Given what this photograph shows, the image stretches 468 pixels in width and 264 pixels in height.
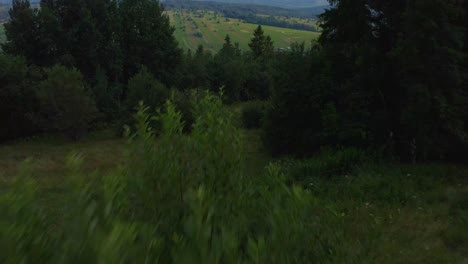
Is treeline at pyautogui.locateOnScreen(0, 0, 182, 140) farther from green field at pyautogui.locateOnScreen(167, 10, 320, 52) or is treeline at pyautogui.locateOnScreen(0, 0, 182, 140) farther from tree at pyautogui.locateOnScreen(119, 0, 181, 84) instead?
green field at pyautogui.locateOnScreen(167, 10, 320, 52)

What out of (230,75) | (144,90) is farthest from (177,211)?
(230,75)

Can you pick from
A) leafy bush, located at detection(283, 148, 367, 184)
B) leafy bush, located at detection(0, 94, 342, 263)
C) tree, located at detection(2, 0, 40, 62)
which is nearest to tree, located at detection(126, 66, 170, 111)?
tree, located at detection(2, 0, 40, 62)

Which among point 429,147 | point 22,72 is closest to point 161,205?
point 429,147

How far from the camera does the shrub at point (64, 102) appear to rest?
36.3 meters

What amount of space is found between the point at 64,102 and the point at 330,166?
1087 inches

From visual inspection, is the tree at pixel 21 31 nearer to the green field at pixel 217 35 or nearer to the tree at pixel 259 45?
the tree at pixel 259 45

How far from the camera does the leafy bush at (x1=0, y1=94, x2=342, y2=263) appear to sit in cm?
165

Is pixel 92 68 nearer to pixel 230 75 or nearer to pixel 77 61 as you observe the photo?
pixel 77 61

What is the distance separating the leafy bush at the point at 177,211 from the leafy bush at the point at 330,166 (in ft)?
43.0

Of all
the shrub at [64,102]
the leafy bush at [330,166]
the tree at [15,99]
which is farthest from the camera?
the tree at [15,99]

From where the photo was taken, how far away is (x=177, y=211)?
240 centimetres

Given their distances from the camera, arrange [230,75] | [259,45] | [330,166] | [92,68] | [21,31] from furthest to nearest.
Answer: [259,45], [230,75], [92,68], [21,31], [330,166]

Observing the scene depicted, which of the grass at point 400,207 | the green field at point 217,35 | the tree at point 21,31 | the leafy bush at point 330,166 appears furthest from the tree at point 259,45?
the grass at point 400,207

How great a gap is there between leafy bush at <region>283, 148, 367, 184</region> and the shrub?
2559 centimetres
